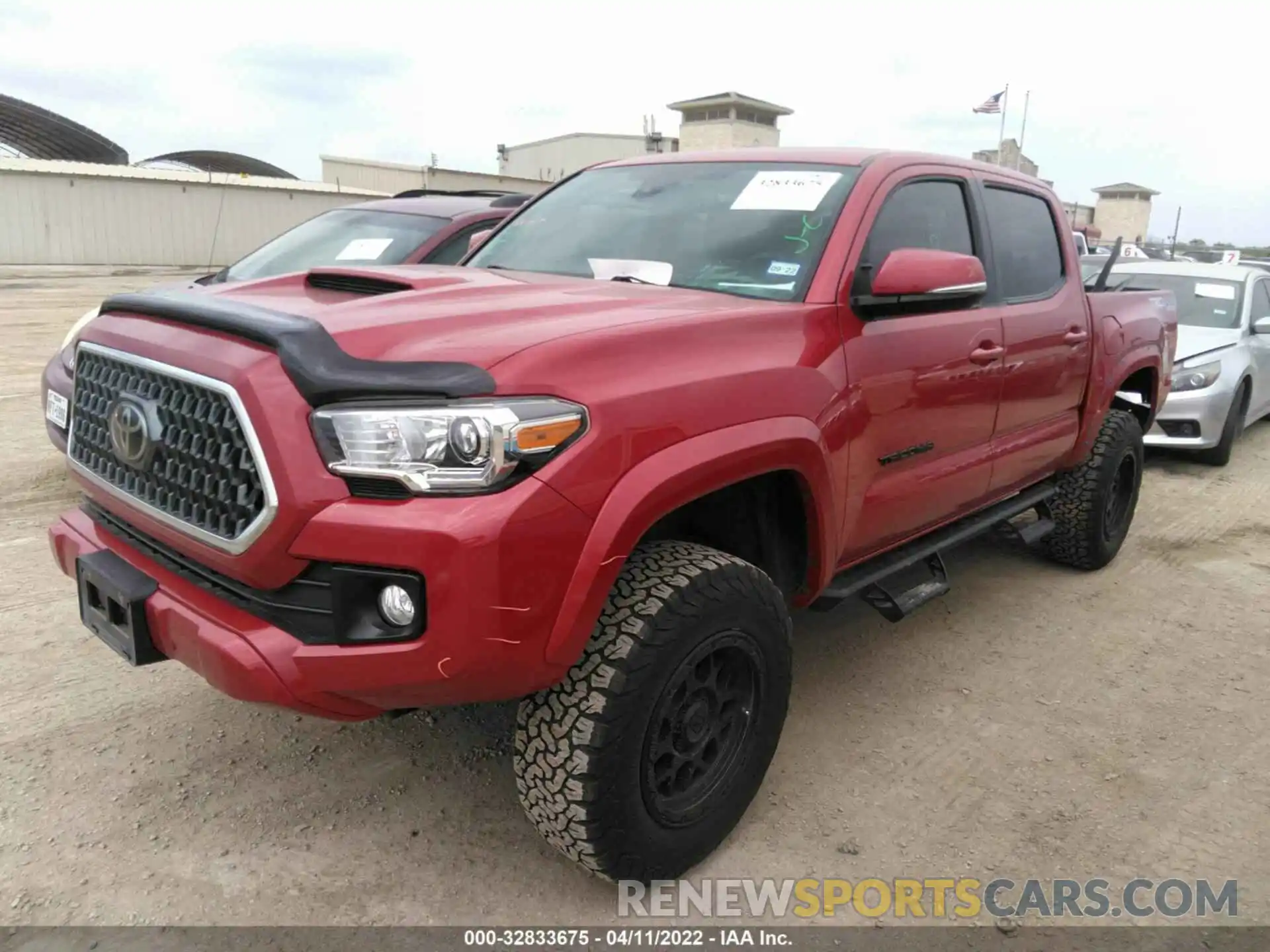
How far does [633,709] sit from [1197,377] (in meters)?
6.83

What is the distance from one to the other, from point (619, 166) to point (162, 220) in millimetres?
27826

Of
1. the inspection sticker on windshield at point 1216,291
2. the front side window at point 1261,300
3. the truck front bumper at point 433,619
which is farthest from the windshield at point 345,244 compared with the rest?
the front side window at point 1261,300

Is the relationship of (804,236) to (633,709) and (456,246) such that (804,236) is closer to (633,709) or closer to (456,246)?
(633,709)

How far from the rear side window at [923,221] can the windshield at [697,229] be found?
0.19 metres

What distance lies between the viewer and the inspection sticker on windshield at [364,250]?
18.8 ft

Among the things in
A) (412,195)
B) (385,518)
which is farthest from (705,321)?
(412,195)

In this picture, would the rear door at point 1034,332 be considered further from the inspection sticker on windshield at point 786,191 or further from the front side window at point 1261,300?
the front side window at point 1261,300

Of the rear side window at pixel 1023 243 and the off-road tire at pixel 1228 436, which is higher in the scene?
the rear side window at pixel 1023 243

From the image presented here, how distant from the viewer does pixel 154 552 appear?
2398 mm

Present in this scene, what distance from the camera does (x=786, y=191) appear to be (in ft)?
10.5

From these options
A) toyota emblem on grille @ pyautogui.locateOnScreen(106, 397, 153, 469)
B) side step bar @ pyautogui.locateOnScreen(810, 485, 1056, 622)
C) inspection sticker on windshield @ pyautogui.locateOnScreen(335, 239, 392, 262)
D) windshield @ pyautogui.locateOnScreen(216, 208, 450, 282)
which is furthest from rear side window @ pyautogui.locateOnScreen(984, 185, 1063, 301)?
inspection sticker on windshield @ pyautogui.locateOnScreen(335, 239, 392, 262)

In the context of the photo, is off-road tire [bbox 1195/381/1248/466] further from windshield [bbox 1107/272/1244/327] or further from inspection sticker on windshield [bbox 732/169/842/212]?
inspection sticker on windshield [bbox 732/169/842/212]

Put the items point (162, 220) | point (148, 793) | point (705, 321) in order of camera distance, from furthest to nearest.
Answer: point (162, 220) < point (148, 793) < point (705, 321)

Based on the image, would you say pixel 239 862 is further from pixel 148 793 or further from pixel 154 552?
pixel 154 552
